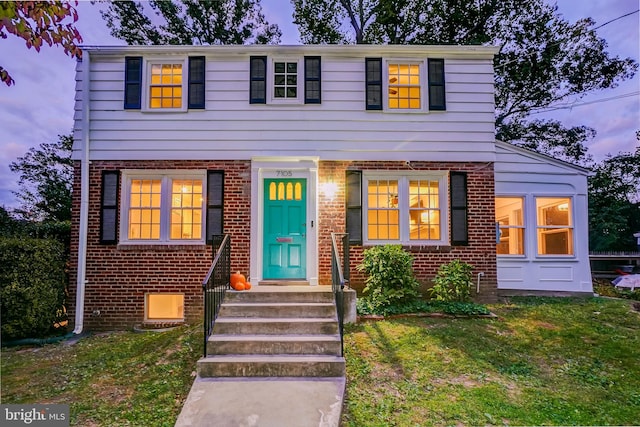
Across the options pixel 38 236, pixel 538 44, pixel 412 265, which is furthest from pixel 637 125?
pixel 38 236

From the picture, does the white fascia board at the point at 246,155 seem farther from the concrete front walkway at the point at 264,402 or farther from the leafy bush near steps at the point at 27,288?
the concrete front walkway at the point at 264,402

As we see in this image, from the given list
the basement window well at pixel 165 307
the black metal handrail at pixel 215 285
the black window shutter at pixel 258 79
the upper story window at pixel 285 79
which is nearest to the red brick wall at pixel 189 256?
the basement window well at pixel 165 307

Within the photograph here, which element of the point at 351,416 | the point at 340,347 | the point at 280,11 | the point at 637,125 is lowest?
the point at 351,416

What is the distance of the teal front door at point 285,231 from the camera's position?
6.68 meters

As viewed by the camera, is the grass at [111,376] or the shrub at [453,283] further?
the shrub at [453,283]

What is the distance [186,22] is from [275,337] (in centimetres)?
1355

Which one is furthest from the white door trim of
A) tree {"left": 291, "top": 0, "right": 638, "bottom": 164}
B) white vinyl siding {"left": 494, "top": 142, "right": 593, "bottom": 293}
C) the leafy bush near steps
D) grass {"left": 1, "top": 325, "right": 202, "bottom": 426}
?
tree {"left": 291, "top": 0, "right": 638, "bottom": 164}

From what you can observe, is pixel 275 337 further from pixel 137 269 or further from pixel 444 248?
pixel 444 248

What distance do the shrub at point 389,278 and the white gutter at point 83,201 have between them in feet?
17.4

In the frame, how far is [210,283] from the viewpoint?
4.76 metres

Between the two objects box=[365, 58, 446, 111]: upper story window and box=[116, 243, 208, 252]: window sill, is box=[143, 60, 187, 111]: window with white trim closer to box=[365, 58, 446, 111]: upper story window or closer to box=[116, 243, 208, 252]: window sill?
box=[116, 243, 208, 252]: window sill

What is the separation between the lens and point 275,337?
449 cm

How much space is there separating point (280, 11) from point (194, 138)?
1011cm

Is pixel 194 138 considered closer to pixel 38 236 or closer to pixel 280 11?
pixel 38 236
